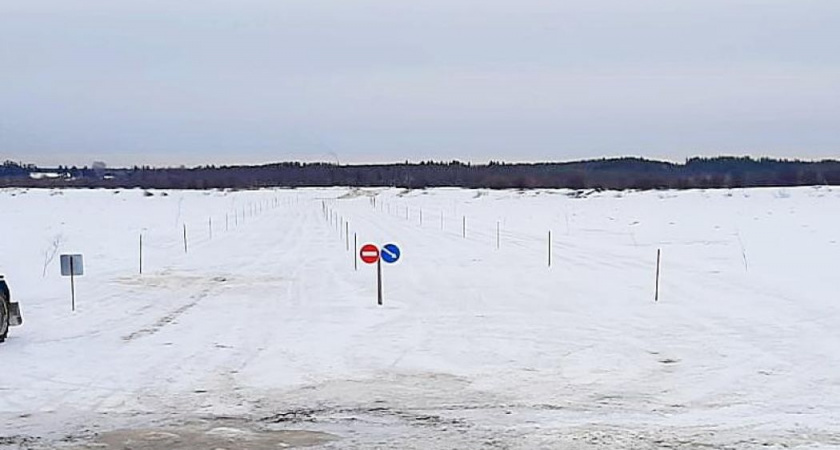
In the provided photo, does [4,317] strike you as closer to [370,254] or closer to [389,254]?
[370,254]

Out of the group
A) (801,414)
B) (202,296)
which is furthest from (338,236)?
(801,414)

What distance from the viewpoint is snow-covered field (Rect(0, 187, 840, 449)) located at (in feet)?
30.2

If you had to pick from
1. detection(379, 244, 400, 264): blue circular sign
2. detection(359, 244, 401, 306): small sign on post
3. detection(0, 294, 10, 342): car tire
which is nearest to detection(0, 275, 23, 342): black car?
detection(0, 294, 10, 342): car tire

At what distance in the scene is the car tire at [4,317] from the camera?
14.1 meters

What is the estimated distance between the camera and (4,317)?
14.2 m

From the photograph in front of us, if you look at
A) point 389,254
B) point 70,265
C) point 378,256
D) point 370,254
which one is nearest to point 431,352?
point 378,256

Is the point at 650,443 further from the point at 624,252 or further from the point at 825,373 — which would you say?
the point at 624,252

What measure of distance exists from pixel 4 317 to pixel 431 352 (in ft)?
17.9

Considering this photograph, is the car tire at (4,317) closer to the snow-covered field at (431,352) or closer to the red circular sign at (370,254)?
the snow-covered field at (431,352)

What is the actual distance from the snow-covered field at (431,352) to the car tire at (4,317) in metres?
0.25

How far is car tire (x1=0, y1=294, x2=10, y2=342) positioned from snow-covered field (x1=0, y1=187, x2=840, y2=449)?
254 mm

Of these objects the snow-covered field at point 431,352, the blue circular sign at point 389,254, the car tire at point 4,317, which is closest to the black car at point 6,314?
the car tire at point 4,317

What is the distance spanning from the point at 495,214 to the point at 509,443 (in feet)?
181

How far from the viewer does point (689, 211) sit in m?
61.2
